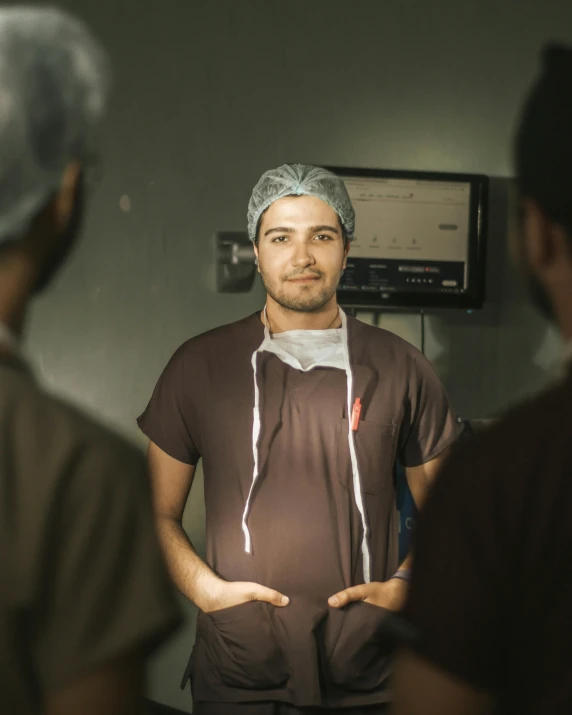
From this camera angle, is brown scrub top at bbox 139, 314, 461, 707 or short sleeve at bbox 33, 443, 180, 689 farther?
brown scrub top at bbox 139, 314, 461, 707

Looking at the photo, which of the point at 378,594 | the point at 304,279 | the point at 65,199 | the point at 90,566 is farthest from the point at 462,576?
the point at 304,279

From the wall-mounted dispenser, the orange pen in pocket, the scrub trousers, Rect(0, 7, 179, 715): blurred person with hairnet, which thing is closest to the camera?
Rect(0, 7, 179, 715): blurred person with hairnet

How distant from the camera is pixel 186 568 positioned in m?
1.73

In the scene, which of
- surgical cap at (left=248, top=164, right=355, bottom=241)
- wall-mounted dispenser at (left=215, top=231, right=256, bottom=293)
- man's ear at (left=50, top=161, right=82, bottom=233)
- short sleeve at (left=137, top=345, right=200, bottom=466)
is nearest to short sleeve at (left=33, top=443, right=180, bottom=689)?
man's ear at (left=50, top=161, right=82, bottom=233)

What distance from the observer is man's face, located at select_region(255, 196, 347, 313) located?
1.81 meters

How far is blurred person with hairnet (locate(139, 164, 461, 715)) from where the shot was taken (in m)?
1.67

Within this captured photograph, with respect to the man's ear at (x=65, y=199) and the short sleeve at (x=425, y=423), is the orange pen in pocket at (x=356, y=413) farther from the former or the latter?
the man's ear at (x=65, y=199)

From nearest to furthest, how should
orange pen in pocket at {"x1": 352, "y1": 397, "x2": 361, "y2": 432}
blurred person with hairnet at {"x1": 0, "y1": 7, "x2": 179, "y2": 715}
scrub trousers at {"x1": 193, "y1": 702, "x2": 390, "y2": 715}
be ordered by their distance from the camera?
blurred person with hairnet at {"x1": 0, "y1": 7, "x2": 179, "y2": 715}, scrub trousers at {"x1": 193, "y1": 702, "x2": 390, "y2": 715}, orange pen in pocket at {"x1": 352, "y1": 397, "x2": 361, "y2": 432}

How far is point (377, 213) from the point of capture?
2.35 metres

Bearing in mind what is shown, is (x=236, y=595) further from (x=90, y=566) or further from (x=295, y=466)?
(x=90, y=566)

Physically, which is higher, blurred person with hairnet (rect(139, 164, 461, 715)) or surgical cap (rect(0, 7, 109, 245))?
surgical cap (rect(0, 7, 109, 245))

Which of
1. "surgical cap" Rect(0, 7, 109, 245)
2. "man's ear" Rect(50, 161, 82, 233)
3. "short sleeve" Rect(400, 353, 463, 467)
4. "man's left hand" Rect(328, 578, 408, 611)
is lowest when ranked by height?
"man's left hand" Rect(328, 578, 408, 611)

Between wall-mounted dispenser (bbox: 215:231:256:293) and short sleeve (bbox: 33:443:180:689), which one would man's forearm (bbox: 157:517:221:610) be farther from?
short sleeve (bbox: 33:443:180:689)

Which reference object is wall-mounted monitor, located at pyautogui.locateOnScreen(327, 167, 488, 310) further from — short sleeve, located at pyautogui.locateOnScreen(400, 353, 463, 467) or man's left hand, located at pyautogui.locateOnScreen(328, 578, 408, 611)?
man's left hand, located at pyautogui.locateOnScreen(328, 578, 408, 611)
